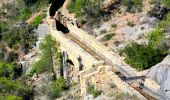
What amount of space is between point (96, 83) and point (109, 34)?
2274 cm

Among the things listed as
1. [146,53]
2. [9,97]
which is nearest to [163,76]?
[146,53]

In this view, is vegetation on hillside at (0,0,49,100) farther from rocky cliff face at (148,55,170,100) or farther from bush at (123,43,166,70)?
rocky cliff face at (148,55,170,100)

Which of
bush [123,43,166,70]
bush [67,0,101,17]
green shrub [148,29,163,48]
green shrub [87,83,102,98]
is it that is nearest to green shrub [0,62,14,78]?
bush [67,0,101,17]

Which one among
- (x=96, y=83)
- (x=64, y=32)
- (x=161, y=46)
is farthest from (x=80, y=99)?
(x=64, y=32)

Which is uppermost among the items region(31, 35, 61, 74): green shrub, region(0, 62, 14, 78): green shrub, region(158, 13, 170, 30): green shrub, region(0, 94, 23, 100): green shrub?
region(158, 13, 170, 30): green shrub

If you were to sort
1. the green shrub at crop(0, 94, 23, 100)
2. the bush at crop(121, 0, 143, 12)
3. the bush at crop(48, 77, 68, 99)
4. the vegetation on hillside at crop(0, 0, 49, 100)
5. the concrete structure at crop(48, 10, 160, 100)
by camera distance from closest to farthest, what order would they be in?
the concrete structure at crop(48, 10, 160, 100) → the green shrub at crop(0, 94, 23, 100) → the bush at crop(48, 77, 68, 99) → the vegetation on hillside at crop(0, 0, 49, 100) → the bush at crop(121, 0, 143, 12)

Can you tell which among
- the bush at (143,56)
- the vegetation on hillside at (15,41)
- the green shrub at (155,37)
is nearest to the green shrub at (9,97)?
the vegetation on hillside at (15,41)

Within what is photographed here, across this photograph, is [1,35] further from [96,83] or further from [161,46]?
[96,83]

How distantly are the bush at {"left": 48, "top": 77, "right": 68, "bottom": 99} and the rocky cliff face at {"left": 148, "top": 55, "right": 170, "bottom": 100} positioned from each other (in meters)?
13.6

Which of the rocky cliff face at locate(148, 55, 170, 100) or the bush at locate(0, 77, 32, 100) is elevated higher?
the rocky cliff face at locate(148, 55, 170, 100)

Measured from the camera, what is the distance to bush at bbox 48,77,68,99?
53344 millimetres

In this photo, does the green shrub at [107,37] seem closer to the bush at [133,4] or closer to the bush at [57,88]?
the bush at [133,4]

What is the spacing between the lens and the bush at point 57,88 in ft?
175

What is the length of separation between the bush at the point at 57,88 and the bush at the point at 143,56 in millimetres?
8208
